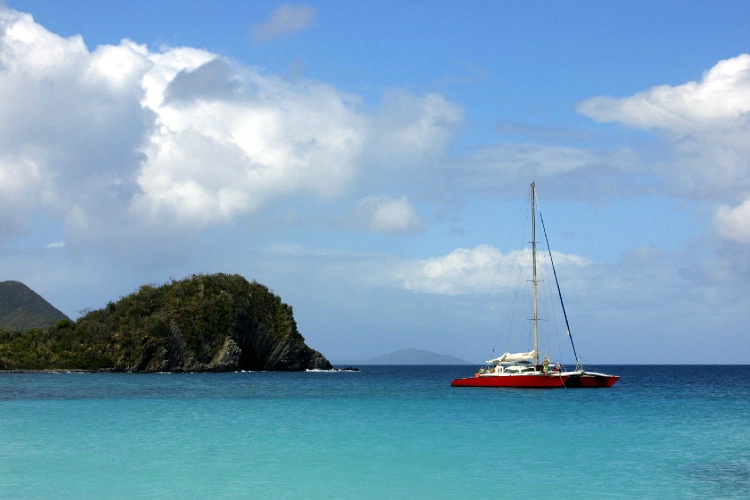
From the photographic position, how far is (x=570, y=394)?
65312 mm

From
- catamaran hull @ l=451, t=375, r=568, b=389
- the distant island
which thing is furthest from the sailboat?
the distant island

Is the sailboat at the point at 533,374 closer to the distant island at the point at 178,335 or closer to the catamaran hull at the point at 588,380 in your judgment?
the catamaran hull at the point at 588,380

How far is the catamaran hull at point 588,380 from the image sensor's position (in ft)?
236

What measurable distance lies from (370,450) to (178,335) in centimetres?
11051

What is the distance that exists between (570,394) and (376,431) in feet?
106

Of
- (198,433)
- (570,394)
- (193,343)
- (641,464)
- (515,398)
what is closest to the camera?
(641,464)

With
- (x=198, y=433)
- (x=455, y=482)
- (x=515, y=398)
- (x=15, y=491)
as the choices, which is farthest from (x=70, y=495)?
(x=515, y=398)

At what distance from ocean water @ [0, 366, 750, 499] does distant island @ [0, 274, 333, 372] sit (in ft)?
259

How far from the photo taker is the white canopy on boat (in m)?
72.0

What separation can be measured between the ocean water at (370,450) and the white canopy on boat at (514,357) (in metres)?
15.6

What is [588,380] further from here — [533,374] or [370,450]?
[370,450]

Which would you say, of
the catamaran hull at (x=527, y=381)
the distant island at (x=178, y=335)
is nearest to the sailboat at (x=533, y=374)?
the catamaran hull at (x=527, y=381)

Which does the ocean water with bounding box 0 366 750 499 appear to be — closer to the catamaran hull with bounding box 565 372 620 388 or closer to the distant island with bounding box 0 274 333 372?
the catamaran hull with bounding box 565 372 620 388

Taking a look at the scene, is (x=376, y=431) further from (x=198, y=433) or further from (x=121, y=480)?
(x=121, y=480)
